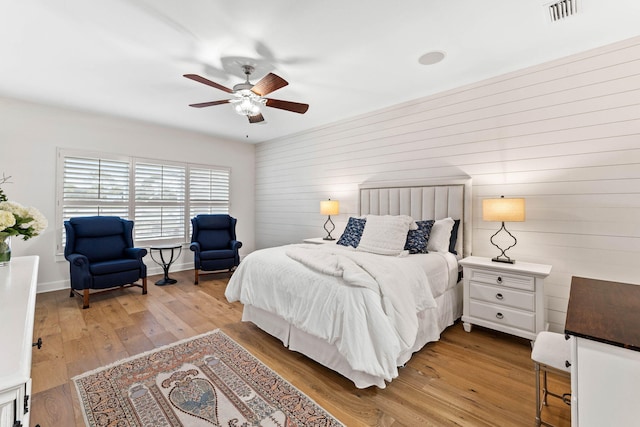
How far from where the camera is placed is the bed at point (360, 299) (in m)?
1.90

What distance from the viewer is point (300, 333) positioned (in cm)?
237

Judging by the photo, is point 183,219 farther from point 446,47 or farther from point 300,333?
point 446,47


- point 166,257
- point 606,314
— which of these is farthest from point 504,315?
point 166,257

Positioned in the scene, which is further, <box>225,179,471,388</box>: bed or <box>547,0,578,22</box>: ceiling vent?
<box>547,0,578,22</box>: ceiling vent

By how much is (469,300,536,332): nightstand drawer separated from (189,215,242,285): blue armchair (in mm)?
3634

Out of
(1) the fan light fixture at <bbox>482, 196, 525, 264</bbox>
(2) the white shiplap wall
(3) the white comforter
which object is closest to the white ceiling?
(2) the white shiplap wall

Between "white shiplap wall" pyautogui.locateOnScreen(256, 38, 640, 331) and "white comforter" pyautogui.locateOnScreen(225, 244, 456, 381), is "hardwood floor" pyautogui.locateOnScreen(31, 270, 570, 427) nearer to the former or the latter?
"white comforter" pyautogui.locateOnScreen(225, 244, 456, 381)

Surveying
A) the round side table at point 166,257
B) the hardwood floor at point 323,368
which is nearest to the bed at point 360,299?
the hardwood floor at point 323,368

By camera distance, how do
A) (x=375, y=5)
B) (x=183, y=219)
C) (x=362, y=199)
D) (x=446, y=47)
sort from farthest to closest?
(x=183, y=219), (x=362, y=199), (x=446, y=47), (x=375, y=5)

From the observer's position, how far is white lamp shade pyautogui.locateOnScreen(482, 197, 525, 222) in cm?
264

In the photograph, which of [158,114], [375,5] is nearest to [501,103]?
[375,5]

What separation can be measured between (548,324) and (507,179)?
1.49m

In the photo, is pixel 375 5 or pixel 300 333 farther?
pixel 300 333

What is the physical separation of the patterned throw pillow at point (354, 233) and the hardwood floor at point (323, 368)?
139 cm
